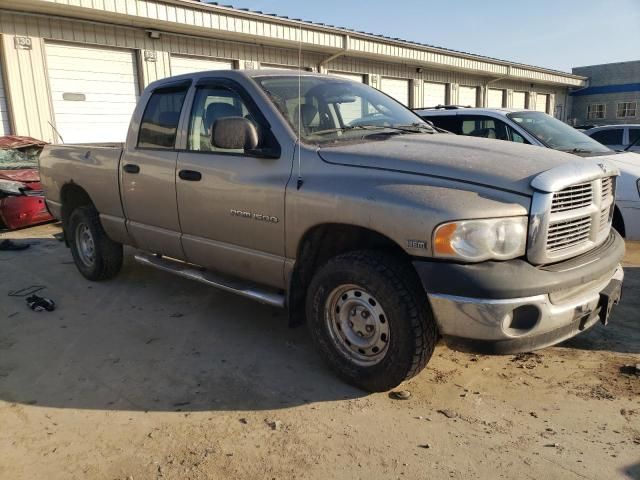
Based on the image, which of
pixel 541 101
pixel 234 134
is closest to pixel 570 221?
pixel 234 134

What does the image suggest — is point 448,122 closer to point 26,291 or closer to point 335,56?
point 26,291

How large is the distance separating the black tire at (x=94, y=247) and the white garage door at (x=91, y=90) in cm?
605

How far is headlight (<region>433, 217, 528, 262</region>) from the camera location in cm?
271

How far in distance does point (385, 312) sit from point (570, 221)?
3.94ft

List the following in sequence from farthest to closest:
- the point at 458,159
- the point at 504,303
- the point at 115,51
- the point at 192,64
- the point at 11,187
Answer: the point at 192,64 → the point at 115,51 → the point at 11,187 → the point at 458,159 → the point at 504,303

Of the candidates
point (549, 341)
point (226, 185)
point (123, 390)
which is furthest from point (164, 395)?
point (549, 341)

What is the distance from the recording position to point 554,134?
6.84m

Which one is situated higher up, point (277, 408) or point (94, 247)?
point (94, 247)

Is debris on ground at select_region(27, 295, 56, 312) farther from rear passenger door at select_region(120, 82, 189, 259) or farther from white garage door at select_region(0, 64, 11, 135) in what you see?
white garage door at select_region(0, 64, 11, 135)

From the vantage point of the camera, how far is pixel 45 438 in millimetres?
2914

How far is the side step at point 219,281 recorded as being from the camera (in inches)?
145

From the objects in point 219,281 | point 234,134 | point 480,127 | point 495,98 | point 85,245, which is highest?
point 495,98

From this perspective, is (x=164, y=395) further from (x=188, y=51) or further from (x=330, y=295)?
(x=188, y=51)

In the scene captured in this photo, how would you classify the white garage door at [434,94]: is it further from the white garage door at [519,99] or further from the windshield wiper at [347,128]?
the windshield wiper at [347,128]
